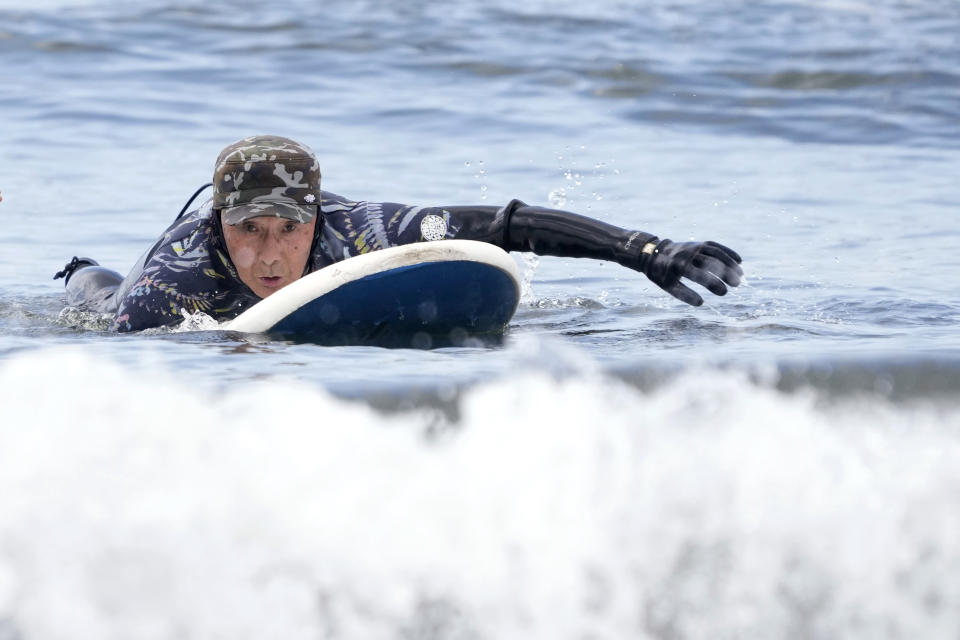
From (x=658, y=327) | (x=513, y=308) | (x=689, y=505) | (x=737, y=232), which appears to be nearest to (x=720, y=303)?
(x=658, y=327)

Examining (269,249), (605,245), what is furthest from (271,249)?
(605,245)

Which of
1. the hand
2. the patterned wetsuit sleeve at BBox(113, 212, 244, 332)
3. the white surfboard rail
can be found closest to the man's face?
the patterned wetsuit sleeve at BBox(113, 212, 244, 332)

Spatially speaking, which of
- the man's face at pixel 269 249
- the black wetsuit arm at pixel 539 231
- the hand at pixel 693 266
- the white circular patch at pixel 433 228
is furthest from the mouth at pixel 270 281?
the hand at pixel 693 266

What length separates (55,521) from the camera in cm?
302

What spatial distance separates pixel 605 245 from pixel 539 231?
268mm

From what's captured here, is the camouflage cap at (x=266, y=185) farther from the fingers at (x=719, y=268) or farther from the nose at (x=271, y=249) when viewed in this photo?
the fingers at (x=719, y=268)

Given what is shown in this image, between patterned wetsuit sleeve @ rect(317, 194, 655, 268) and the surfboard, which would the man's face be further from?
the surfboard

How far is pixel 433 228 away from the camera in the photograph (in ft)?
16.9

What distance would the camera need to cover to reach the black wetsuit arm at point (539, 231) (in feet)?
16.6

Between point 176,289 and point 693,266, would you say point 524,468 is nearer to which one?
point 693,266

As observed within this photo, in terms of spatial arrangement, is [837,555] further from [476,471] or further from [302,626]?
[302,626]

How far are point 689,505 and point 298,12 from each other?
15904 mm

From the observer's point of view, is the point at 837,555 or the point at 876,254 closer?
the point at 837,555

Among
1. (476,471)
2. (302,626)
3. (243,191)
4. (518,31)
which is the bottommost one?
(302,626)
